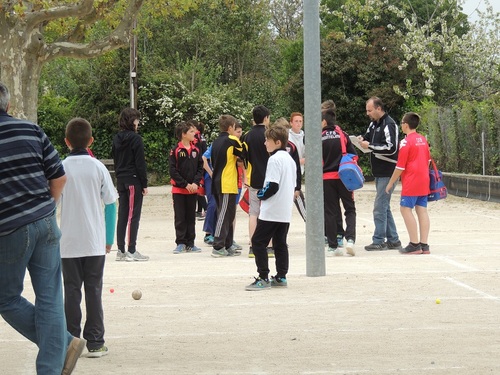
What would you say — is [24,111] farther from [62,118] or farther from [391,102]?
[391,102]

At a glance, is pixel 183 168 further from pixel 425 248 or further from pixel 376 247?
pixel 425 248

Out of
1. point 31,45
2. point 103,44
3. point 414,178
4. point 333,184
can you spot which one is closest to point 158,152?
A: point 103,44

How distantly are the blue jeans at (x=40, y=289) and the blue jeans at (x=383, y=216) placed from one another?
8.48 metres

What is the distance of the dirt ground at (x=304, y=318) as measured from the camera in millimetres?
7371

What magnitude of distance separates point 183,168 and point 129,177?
4.25ft

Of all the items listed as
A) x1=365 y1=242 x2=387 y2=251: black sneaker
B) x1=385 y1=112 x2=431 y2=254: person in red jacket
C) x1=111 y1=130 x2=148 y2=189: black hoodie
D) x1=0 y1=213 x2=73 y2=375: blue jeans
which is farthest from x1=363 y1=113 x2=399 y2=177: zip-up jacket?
x1=0 y1=213 x2=73 y2=375: blue jeans

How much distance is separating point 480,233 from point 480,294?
7.03 meters

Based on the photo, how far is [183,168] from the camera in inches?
603

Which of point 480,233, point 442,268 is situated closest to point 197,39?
point 480,233

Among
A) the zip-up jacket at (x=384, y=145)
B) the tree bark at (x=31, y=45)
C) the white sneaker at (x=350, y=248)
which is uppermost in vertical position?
the tree bark at (x=31, y=45)

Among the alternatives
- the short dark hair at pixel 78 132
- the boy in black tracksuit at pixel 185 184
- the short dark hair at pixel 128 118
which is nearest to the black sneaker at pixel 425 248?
Result: the boy in black tracksuit at pixel 185 184

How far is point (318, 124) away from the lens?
1193cm

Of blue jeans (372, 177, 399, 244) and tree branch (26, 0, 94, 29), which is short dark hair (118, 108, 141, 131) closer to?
blue jeans (372, 177, 399, 244)

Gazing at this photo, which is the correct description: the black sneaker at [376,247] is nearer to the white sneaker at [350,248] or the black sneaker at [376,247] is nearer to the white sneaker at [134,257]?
the white sneaker at [350,248]
